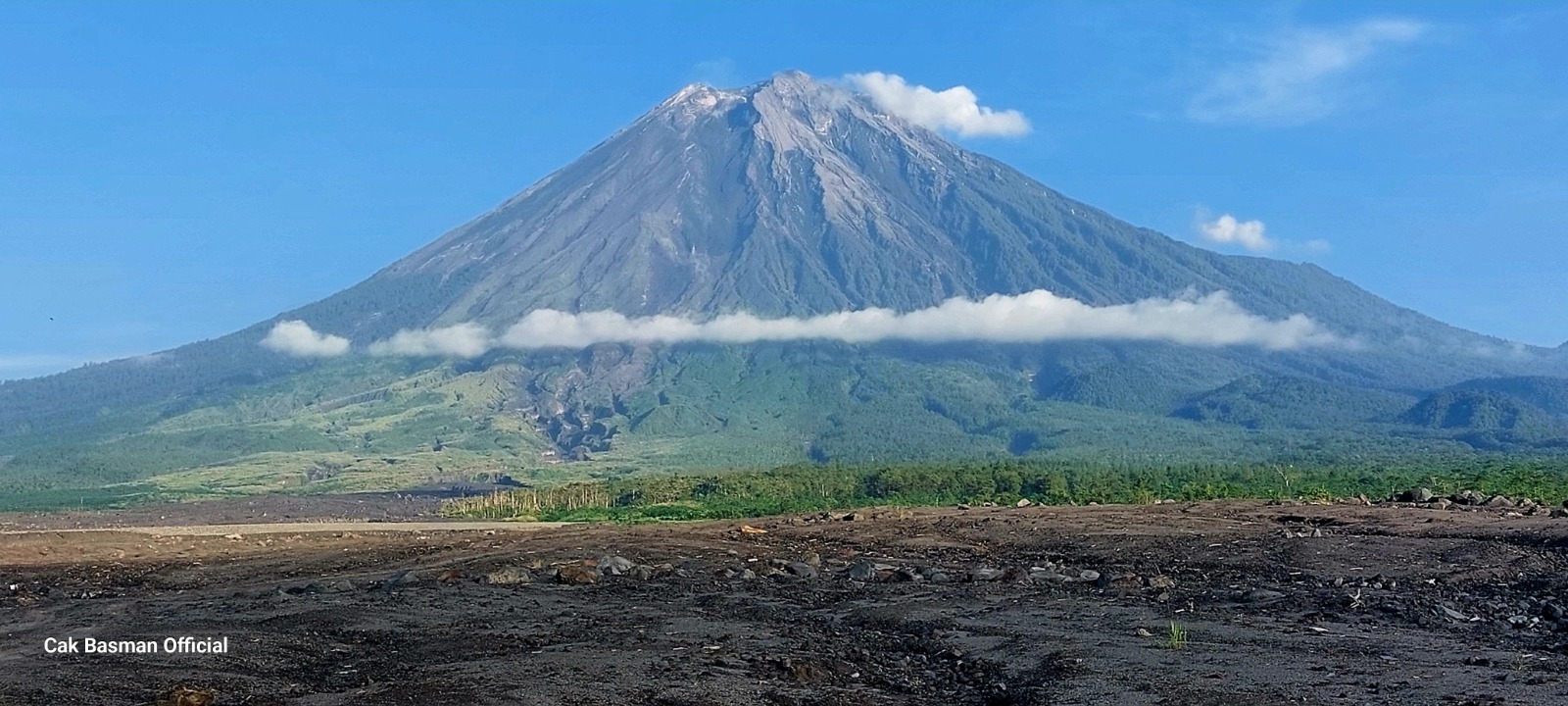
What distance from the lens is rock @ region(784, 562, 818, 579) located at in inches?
786

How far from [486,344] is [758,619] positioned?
6037 inches

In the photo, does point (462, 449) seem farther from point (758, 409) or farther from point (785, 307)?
point (785, 307)

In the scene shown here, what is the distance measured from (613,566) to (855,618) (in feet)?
18.5

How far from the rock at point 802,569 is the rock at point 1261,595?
6130 millimetres

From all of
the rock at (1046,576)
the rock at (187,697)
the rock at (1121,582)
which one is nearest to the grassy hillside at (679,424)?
A: the rock at (1046,576)

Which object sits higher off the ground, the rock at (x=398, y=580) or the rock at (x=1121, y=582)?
the rock at (x=398, y=580)

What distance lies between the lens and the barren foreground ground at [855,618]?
11438mm

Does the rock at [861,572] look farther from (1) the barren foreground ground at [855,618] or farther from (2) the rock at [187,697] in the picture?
(2) the rock at [187,697]

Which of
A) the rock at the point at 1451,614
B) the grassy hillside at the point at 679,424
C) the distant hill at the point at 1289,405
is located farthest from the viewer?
the distant hill at the point at 1289,405

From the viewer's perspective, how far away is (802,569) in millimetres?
20359

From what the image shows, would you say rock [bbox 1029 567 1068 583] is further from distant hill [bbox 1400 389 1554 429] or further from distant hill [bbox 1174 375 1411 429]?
distant hill [bbox 1174 375 1411 429]

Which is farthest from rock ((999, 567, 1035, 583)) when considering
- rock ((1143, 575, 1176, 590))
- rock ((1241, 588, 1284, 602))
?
rock ((1241, 588, 1284, 602))

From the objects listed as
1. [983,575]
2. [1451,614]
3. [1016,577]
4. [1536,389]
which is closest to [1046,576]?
[1016,577]

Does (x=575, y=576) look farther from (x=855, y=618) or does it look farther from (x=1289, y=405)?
(x=1289, y=405)
